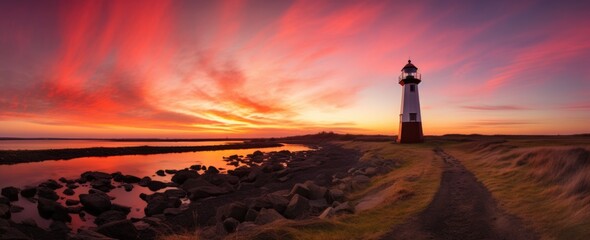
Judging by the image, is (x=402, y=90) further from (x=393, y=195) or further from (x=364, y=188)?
(x=393, y=195)

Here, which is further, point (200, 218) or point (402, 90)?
point (402, 90)

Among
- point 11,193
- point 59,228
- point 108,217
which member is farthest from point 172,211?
point 11,193

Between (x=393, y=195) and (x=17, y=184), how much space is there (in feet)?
104

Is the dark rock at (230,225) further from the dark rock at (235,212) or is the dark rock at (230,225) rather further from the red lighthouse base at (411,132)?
the red lighthouse base at (411,132)

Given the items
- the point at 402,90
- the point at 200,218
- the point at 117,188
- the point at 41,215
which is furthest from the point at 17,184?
the point at 402,90

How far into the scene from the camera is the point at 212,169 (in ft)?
119

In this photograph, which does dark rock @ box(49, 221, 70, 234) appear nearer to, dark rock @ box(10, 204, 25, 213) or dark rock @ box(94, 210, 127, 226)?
dark rock @ box(94, 210, 127, 226)

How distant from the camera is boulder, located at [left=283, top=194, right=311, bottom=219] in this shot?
12609 mm

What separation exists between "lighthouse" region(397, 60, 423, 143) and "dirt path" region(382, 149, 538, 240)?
3546cm

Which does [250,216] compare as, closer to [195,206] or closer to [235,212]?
[235,212]

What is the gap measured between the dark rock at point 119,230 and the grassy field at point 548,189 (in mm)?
13458

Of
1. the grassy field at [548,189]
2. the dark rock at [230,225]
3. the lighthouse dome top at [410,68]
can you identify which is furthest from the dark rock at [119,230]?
the lighthouse dome top at [410,68]

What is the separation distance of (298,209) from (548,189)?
34.5 ft

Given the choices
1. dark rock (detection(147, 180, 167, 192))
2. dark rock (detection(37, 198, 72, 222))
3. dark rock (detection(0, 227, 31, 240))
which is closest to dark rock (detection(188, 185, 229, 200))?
dark rock (detection(147, 180, 167, 192))
